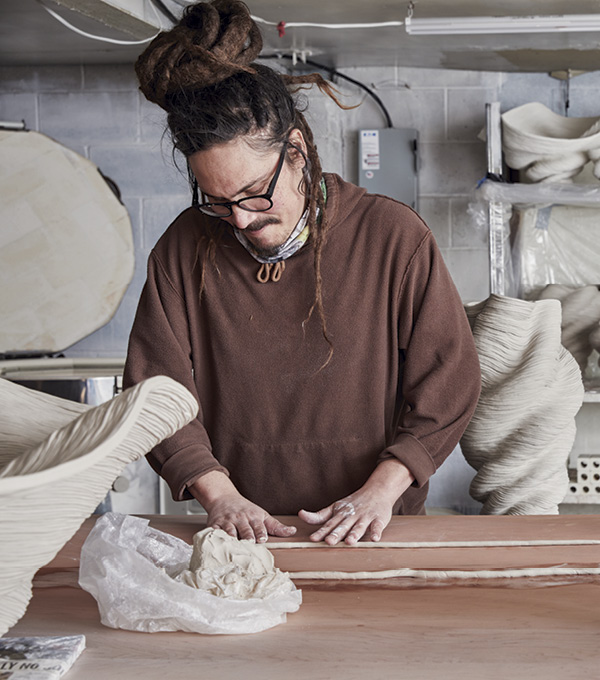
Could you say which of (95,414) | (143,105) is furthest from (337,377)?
(143,105)

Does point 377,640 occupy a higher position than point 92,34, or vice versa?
point 92,34

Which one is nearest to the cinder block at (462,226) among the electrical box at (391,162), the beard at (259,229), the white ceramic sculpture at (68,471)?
the electrical box at (391,162)

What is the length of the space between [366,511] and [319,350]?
13.8 inches

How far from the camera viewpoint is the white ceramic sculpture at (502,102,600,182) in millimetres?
2838

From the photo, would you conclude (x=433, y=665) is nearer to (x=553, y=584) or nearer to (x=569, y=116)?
(x=553, y=584)

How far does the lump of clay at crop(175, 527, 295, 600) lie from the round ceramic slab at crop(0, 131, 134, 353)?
90.5 inches

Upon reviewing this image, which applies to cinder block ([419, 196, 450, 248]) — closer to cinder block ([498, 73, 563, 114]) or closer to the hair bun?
cinder block ([498, 73, 563, 114])

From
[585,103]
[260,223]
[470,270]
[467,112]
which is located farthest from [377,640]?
[585,103]

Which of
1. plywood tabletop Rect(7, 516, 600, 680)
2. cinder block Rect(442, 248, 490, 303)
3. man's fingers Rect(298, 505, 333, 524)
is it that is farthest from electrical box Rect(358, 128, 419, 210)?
plywood tabletop Rect(7, 516, 600, 680)

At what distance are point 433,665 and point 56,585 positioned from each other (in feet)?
1.82

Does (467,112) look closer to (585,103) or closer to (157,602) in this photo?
(585,103)

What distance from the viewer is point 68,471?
1.99 feet

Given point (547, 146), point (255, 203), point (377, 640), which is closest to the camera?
point (377, 640)

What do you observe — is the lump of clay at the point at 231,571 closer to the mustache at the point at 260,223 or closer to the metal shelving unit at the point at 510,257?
the mustache at the point at 260,223
